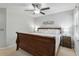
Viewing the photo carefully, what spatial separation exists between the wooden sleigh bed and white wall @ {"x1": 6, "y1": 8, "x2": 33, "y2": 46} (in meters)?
0.08

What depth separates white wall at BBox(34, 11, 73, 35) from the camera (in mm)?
1232

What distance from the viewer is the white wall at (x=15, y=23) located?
48.0 inches

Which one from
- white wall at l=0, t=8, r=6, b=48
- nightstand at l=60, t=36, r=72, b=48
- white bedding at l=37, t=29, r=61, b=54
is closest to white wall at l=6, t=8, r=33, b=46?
white wall at l=0, t=8, r=6, b=48

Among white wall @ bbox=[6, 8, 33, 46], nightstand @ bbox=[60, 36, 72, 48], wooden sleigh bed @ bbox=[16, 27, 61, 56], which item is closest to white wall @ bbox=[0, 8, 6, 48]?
white wall @ bbox=[6, 8, 33, 46]

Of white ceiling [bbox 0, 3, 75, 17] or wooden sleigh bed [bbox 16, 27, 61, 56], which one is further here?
wooden sleigh bed [bbox 16, 27, 61, 56]

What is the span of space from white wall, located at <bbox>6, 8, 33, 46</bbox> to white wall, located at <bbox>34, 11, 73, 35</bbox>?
133 millimetres

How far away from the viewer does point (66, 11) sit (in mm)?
1216

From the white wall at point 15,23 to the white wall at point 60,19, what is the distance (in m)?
0.13

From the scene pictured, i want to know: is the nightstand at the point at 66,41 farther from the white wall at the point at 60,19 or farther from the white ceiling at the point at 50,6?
the white ceiling at the point at 50,6

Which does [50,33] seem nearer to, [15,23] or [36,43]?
[36,43]

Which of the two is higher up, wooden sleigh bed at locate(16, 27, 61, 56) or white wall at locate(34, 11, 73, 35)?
white wall at locate(34, 11, 73, 35)

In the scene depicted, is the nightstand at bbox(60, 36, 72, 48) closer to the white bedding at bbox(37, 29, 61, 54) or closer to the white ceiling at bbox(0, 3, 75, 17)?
the white bedding at bbox(37, 29, 61, 54)

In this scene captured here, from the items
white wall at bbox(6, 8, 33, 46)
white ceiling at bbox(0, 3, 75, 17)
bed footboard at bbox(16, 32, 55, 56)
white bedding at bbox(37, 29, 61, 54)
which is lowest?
bed footboard at bbox(16, 32, 55, 56)

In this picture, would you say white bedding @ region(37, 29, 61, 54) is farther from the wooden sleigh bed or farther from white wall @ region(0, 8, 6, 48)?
white wall @ region(0, 8, 6, 48)
